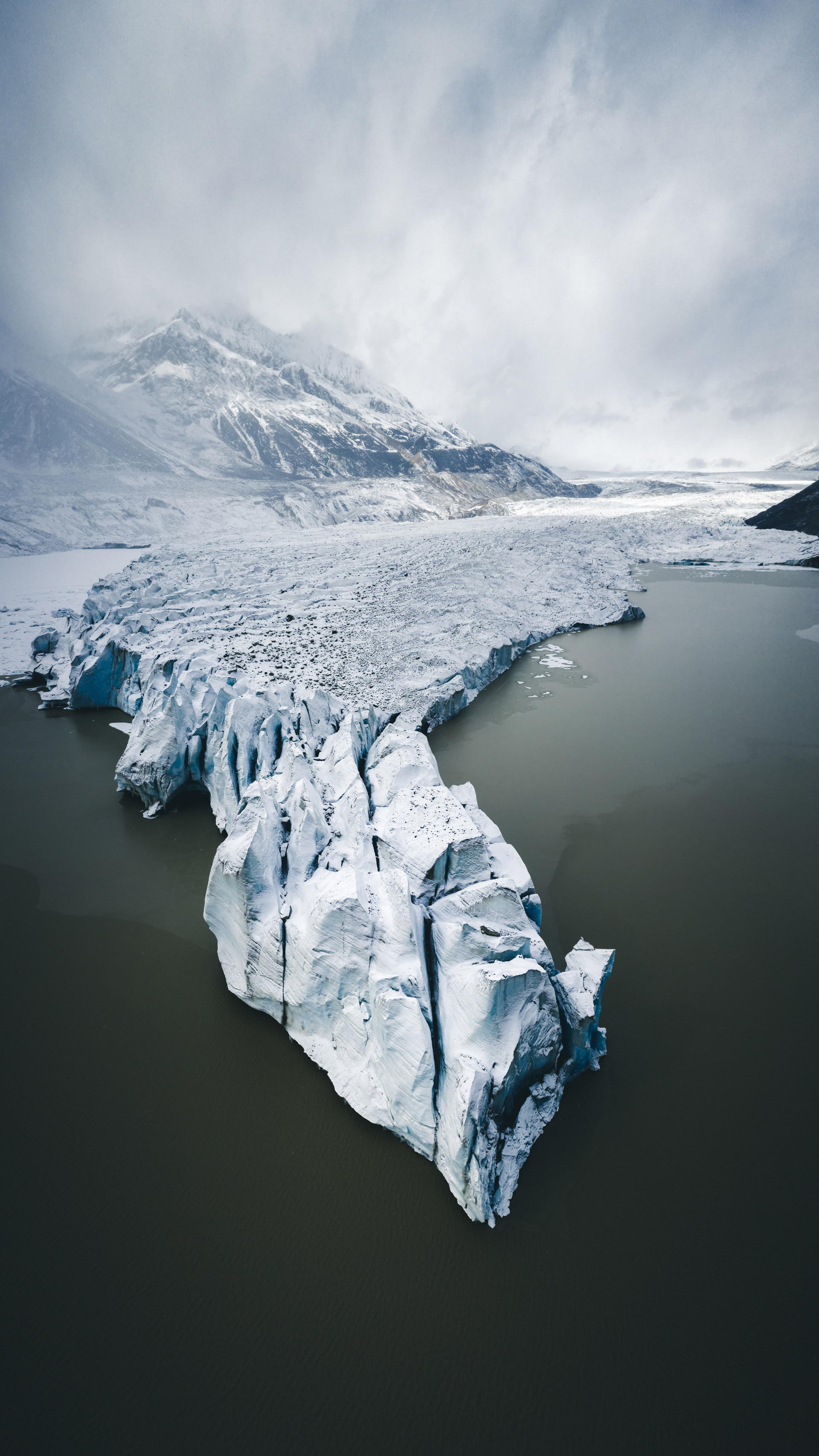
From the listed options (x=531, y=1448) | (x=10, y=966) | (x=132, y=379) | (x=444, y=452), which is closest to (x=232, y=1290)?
(x=531, y=1448)

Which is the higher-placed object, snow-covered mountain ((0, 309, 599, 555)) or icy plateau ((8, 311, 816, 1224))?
snow-covered mountain ((0, 309, 599, 555))

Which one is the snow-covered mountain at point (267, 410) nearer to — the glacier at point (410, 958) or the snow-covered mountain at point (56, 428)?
the snow-covered mountain at point (56, 428)

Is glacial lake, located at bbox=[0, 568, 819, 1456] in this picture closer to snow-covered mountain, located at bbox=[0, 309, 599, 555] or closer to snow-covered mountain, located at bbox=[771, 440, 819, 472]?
snow-covered mountain, located at bbox=[0, 309, 599, 555]

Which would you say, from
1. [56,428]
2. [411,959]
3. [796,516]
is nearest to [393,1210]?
[411,959]

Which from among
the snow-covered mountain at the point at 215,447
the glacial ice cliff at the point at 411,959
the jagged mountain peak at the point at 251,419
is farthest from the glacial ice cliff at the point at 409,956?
the jagged mountain peak at the point at 251,419

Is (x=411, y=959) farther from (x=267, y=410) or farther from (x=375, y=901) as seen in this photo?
(x=267, y=410)

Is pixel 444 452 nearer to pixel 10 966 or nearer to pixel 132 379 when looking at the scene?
pixel 132 379

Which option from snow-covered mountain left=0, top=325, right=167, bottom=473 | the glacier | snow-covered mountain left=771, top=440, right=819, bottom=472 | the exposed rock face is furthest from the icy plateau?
snow-covered mountain left=771, top=440, right=819, bottom=472
